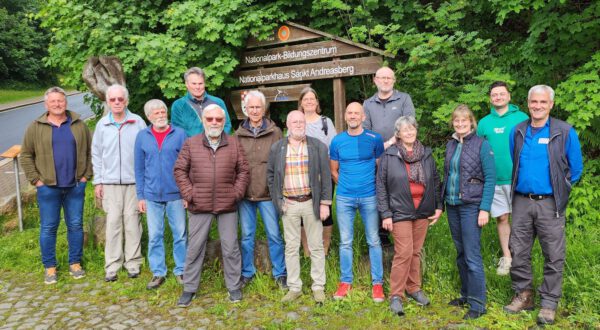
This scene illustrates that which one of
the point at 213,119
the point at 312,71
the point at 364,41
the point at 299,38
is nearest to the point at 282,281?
the point at 213,119

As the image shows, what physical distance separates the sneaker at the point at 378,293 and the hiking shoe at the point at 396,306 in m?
0.15

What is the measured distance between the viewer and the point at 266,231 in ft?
15.4

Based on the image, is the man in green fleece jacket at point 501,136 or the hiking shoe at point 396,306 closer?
the hiking shoe at point 396,306

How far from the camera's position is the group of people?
3863 mm

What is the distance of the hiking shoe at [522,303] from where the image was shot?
156 inches

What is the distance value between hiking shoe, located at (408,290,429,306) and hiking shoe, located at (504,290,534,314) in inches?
25.3

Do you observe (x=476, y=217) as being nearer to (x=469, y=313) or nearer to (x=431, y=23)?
(x=469, y=313)

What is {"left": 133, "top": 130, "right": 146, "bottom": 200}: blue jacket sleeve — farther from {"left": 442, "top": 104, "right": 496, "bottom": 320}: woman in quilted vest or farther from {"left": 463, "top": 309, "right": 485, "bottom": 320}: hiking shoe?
{"left": 463, "top": 309, "right": 485, "bottom": 320}: hiking shoe

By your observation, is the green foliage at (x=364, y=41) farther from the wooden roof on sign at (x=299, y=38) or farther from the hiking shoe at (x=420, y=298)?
the hiking shoe at (x=420, y=298)

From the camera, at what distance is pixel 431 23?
6.76 m

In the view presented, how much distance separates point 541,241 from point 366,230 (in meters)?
1.42

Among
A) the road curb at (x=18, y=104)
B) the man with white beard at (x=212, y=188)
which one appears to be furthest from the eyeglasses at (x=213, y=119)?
the road curb at (x=18, y=104)

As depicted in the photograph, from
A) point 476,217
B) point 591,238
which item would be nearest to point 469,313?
point 476,217

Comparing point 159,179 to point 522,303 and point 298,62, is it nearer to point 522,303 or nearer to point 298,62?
point 298,62
